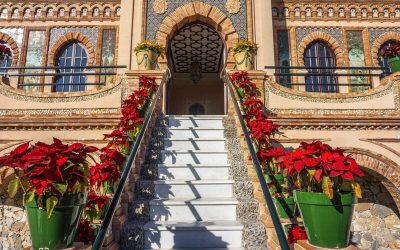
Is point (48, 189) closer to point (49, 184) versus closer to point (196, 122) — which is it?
point (49, 184)

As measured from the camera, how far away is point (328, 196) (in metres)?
1.82

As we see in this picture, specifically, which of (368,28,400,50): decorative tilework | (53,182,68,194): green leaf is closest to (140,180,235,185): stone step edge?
(53,182,68,194): green leaf

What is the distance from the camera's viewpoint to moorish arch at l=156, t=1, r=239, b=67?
26.2 ft

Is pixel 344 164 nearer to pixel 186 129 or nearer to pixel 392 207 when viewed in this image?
pixel 186 129

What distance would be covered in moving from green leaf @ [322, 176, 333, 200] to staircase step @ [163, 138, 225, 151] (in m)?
2.69

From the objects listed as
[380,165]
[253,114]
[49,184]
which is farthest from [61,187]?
[380,165]

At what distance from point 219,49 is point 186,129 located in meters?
7.86

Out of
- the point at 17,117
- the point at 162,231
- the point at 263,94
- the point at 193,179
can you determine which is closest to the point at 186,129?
the point at 193,179

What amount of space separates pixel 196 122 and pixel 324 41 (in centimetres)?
788

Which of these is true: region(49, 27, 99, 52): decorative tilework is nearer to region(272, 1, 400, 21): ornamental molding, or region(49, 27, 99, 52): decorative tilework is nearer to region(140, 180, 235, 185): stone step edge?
region(272, 1, 400, 21): ornamental molding

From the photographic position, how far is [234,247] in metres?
2.83

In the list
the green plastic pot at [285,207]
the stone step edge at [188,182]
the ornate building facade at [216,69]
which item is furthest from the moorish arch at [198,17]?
the green plastic pot at [285,207]

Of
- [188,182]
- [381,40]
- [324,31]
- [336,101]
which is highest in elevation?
[324,31]

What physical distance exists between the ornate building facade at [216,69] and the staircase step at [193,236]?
3024 millimetres
